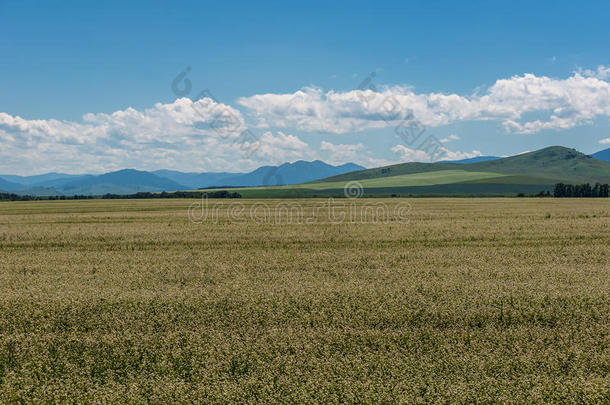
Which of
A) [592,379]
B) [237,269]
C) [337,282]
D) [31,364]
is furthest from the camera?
[237,269]

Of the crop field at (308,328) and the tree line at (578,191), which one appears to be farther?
the tree line at (578,191)

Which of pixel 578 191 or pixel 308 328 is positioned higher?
pixel 578 191

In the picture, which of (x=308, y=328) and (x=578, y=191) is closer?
(x=308, y=328)

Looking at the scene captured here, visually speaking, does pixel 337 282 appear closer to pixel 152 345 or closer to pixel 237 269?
pixel 237 269

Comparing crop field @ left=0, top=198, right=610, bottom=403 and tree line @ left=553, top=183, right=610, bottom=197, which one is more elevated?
tree line @ left=553, top=183, right=610, bottom=197

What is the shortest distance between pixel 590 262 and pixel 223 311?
47.8ft

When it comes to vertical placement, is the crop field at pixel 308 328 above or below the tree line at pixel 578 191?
below

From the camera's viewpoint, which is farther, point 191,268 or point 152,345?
point 191,268

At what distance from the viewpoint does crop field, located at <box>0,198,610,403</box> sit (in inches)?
268

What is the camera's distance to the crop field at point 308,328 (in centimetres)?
681

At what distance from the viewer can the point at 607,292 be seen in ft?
36.7

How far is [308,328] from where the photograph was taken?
8875 millimetres

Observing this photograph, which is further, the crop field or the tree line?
the tree line

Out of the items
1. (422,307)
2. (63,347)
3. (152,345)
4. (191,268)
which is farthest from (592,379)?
(191,268)
